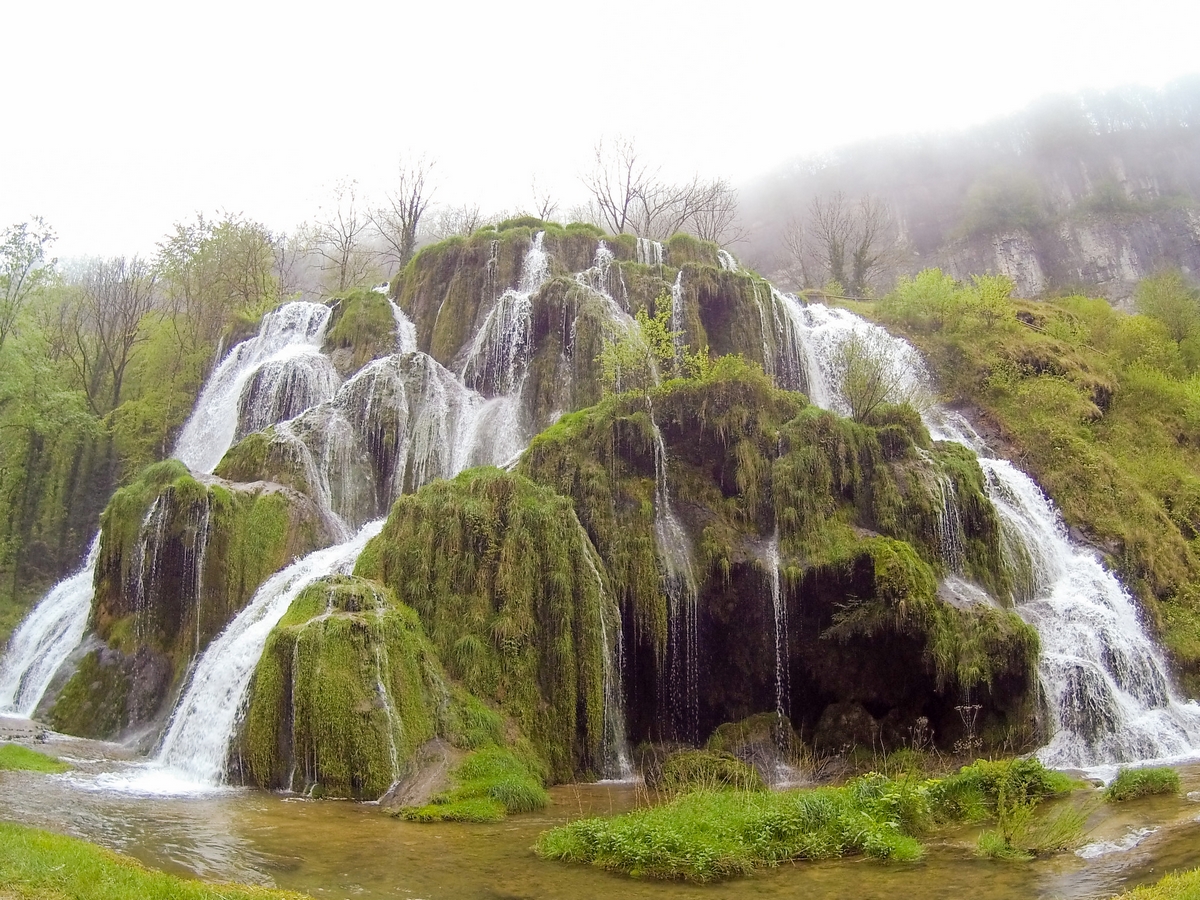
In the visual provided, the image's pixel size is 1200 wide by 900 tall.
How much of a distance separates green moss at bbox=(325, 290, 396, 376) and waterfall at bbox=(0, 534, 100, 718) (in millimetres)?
10668

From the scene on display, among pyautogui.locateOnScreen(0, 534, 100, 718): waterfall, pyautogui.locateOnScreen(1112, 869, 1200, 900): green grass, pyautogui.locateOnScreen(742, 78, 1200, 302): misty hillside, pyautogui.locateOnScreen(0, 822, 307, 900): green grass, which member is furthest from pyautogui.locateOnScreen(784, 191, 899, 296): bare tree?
pyautogui.locateOnScreen(0, 822, 307, 900): green grass

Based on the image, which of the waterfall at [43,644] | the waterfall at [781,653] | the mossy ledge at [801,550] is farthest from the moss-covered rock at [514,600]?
the waterfall at [43,644]

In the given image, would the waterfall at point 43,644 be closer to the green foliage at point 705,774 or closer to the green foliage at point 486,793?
the green foliage at point 486,793

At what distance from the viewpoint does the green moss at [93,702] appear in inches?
738

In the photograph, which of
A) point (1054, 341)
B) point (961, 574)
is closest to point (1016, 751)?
point (961, 574)

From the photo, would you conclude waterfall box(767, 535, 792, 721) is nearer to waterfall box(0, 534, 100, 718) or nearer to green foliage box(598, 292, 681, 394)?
green foliage box(598, 292, 681, 394)

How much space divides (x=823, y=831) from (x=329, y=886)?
536 cm

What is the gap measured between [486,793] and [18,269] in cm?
2813

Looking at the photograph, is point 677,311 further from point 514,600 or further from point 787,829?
point 787,829

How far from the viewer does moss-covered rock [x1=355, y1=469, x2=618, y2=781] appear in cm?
1530

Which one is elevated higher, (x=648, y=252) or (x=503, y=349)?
(x=648, y=252)

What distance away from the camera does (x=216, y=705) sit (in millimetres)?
14633

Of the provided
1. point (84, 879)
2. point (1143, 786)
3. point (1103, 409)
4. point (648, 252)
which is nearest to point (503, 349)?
point (648, 252)

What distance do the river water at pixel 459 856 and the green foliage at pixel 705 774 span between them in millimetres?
1861
